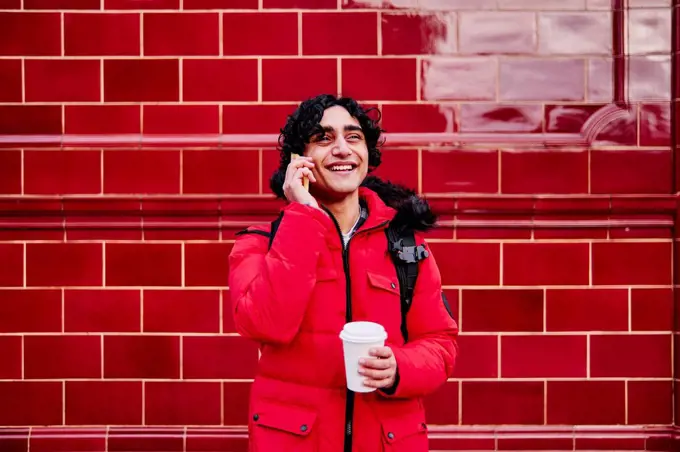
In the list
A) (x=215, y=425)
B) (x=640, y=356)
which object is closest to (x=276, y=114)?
(x=215, y=425)

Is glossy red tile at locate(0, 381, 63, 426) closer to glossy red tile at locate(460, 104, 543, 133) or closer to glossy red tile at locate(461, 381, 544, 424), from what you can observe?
glossy red tile at locate(461, 381, 544, 424)

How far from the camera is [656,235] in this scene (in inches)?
125

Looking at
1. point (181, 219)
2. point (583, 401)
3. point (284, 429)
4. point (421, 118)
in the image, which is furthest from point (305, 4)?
point (583, 401)

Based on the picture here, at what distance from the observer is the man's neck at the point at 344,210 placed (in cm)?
193

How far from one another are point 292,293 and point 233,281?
21cm

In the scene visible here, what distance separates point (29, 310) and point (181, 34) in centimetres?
154

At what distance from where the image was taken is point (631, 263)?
3189 millimetres

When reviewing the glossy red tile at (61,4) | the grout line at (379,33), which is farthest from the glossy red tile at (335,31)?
the glossy red tile at (61,4)

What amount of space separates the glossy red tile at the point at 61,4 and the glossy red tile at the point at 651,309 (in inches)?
118

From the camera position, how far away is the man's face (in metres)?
1.86

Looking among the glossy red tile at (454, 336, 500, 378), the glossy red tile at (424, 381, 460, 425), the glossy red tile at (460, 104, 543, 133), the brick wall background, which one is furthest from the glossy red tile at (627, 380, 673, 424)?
the glossy red tile at (460, 104, 543, 133)

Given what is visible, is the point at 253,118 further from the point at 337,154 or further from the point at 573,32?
the point at 573,32

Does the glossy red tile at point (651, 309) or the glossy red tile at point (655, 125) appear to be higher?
the glossy red tile at point (655, 125)

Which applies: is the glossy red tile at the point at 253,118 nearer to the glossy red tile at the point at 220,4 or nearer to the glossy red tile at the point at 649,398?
the glossy red tile at the point at 220,4
